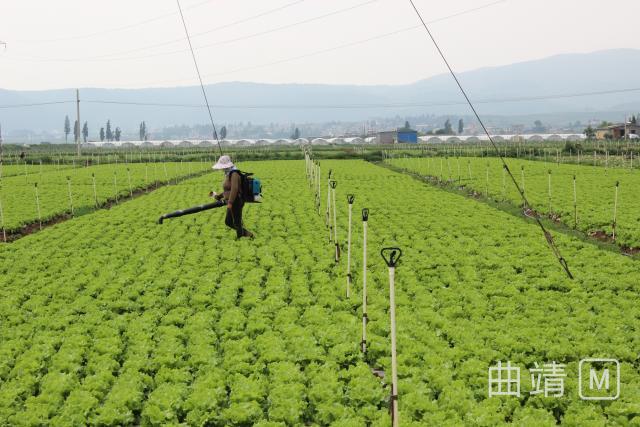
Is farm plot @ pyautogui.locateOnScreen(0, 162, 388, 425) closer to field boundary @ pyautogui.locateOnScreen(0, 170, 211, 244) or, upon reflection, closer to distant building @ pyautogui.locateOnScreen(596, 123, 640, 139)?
field boundary @ pyautogui.locateOnScreen(0, 170, 211, 244)

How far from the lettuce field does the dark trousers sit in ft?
2.09

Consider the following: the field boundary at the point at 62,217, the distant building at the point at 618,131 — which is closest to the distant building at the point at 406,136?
the distant building at the point at 618,131

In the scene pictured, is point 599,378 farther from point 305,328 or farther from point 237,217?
point 237,217

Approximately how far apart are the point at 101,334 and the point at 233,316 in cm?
232

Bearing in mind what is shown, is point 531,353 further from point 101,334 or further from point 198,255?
point 198,255

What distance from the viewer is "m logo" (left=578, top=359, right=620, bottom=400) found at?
7.36 metres

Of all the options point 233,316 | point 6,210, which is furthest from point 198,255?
point 6,210

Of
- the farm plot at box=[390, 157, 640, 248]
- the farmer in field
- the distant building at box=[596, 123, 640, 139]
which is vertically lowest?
the farm plot at box=[390, 157, 640, 248]

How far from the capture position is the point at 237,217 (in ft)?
59.3

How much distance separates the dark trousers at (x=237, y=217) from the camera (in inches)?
698

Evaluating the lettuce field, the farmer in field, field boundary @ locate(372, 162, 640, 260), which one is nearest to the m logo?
the lettuce field

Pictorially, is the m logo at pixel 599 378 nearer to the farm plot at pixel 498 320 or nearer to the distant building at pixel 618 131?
the farm plot at pixel 498 320

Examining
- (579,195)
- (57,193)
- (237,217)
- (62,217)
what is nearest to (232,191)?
(237,217)

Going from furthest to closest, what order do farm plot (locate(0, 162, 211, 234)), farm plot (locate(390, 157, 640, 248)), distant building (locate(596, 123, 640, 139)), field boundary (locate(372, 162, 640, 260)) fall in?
1. distant building (locate(596, 123, 640, 139))
2. farm plot (locate(0, 162, 211, 234))
3. farm plot (locate(390, 157, 640, 248))
4. field boundary (locate(372, 162, 640, 260))
